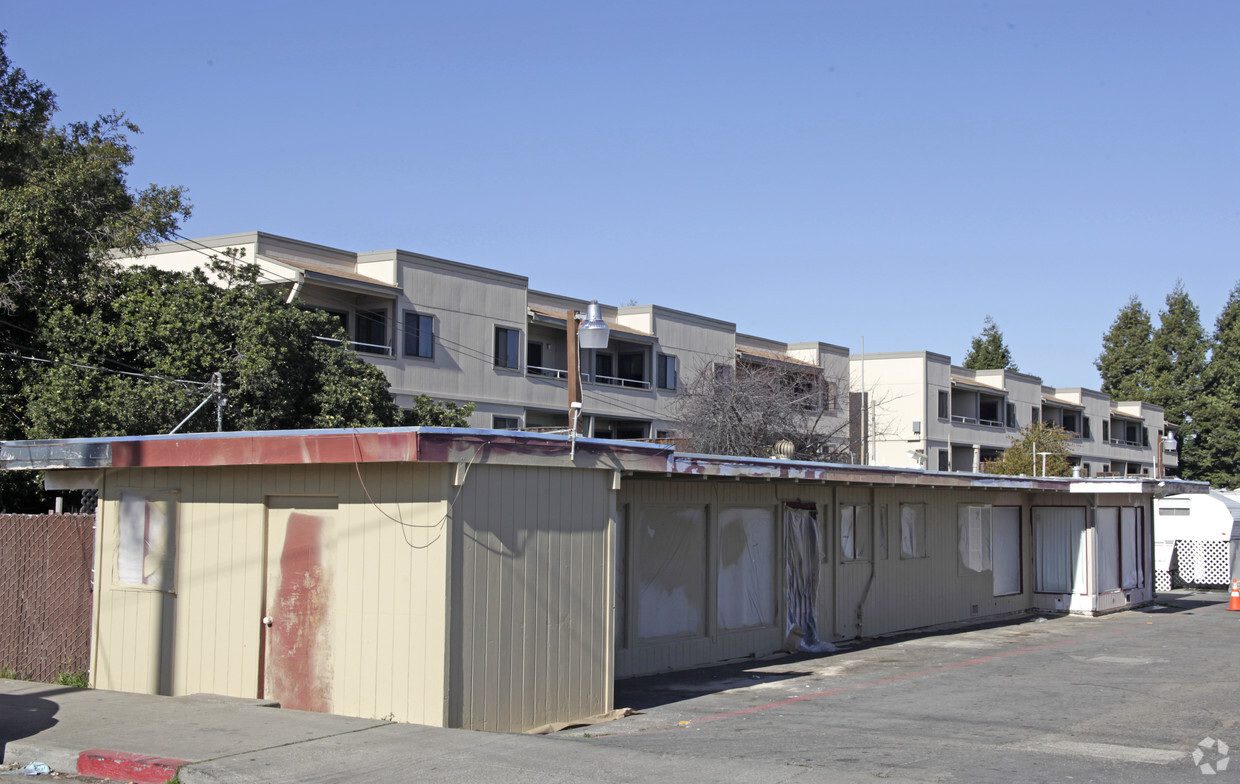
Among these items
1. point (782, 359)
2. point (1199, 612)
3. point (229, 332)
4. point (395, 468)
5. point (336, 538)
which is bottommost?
point (1199, 612)

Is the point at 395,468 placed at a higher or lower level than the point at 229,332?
lower

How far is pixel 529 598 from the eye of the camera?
1048cm

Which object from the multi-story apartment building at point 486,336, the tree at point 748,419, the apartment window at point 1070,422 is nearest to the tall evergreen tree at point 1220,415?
the apartment window at point 1070,422

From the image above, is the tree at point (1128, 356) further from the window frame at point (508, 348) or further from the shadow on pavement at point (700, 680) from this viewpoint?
the shadow on pavement at point (700, 680)

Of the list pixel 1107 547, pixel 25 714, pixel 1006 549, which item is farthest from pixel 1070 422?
pixel 25 714

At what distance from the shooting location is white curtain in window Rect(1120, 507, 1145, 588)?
2625cm

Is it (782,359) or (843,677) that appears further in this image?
(782,359)

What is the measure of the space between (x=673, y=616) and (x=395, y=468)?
6097mm

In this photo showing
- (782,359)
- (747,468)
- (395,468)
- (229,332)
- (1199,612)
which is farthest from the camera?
(782,359)

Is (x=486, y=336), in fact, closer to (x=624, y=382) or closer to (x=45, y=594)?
(x=624, y=382)

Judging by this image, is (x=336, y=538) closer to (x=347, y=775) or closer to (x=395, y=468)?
(x=395, y=468)

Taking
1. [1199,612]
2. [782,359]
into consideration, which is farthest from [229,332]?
[782,359]

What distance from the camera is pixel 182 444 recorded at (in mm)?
11180

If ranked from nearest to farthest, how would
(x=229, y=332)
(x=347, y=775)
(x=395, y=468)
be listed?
(x=347, y=775), (x=395, y=468), (x=229, y=332)
